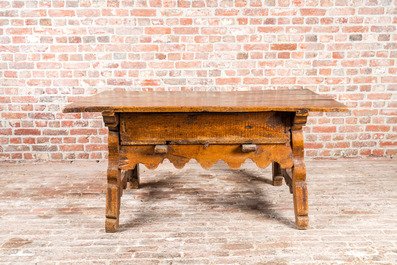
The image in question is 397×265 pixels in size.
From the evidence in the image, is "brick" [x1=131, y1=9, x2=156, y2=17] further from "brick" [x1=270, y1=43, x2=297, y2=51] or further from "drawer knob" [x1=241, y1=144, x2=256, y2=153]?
"drawer knob" [x1=241, y1=144, x2=256, y2=153]

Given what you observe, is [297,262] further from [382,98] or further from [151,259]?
[382,98]

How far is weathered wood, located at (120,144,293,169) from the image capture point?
2.12 meters

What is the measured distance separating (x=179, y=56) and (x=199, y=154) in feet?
4.83

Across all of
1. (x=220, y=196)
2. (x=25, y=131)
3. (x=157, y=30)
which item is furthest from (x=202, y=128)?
(x=25, y=131)

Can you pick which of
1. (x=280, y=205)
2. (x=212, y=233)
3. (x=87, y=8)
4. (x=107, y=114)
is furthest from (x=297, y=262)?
(x=87, y=8)

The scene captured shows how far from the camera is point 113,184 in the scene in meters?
2.12

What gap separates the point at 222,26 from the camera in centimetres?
325

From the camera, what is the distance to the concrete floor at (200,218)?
1855 millimetres

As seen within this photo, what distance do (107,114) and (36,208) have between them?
1.07 m

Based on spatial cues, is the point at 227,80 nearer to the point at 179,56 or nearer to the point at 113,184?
the point at 179,56

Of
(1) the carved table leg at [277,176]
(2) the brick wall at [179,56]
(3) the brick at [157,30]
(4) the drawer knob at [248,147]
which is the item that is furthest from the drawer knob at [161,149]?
(3) the brick at [157,30]

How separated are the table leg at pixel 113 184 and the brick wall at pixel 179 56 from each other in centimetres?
137

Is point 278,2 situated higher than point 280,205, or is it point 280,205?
point 278,2

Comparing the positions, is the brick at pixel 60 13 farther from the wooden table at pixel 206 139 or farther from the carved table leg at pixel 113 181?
the carved table leg at pixel 113 181
